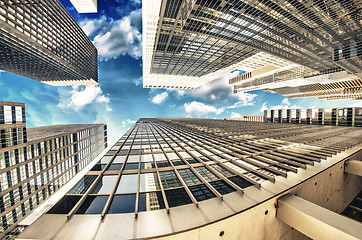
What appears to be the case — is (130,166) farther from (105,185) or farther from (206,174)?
(206,174)

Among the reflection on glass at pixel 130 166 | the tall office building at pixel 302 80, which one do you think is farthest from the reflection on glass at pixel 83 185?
the tall office building at pixel 302 80

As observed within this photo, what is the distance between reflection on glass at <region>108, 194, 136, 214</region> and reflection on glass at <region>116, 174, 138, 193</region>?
0.68m

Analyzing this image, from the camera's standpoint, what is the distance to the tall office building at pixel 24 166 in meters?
38.2

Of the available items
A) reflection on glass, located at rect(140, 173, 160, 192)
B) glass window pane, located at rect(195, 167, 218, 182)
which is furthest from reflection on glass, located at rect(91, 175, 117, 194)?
glass window pane, located at rect(195, 167, 218, 182)

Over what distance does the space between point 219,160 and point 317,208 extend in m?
7.71

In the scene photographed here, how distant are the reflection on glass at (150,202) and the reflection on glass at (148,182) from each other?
0.62 metres

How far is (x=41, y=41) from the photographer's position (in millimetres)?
84688

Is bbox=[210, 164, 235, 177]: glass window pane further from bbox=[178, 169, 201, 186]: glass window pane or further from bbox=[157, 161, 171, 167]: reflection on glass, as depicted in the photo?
bbox=[157, 161, 171, 167]: reflection on glass

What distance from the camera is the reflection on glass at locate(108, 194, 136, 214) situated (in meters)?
7.42

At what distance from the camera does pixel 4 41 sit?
236 feet

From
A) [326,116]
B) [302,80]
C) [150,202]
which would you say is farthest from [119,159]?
[302,80]

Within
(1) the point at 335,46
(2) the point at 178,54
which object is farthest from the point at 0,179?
(1) the point at 335,46

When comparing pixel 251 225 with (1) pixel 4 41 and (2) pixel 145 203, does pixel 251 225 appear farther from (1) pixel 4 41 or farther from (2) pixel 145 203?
(1) pixel 4 41

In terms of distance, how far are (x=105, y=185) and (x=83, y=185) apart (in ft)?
4.63
